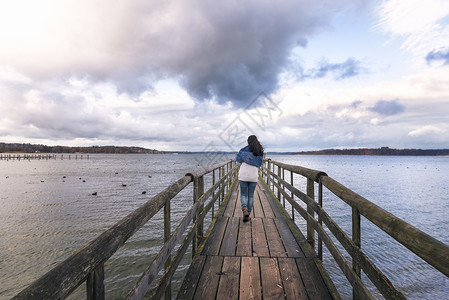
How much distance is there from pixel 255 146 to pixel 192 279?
3.02m

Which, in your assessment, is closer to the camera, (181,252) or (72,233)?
(181,252)

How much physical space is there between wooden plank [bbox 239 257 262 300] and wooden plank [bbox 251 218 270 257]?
269 mm

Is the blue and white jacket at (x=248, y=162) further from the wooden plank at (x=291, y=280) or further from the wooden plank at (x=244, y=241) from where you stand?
the wooden plank at (x=291, y=280)

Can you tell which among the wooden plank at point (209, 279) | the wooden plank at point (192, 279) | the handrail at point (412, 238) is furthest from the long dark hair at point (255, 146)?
the handrail at point (412, 238)

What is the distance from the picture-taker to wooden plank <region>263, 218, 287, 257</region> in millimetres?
3934

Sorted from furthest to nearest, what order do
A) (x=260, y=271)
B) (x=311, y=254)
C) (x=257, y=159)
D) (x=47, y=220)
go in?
(x=47, y=220) → (x=257, y=159) → (x=311, y=254) → (x=260, y=271)

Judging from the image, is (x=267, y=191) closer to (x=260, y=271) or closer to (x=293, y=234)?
(x=293, y=234)

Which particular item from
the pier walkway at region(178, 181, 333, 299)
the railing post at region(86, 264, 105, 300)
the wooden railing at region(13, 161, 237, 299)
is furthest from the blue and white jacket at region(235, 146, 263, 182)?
the railing post at region(86, 264, 105, 300)

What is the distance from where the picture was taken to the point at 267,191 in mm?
10305

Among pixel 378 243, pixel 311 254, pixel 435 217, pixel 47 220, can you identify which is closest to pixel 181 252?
pixel 311 254

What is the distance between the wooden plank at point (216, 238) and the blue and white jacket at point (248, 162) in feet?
3.98

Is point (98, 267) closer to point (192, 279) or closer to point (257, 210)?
point (192, 279)

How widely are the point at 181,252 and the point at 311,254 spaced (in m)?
2.20

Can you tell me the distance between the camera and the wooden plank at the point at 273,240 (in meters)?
3.93
